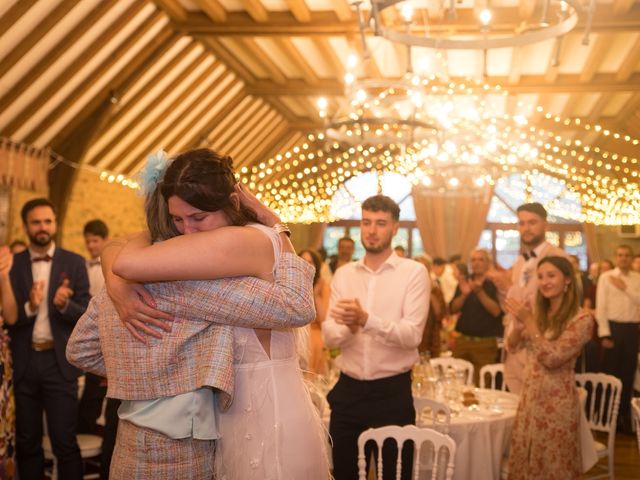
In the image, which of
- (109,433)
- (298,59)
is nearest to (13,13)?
(109,433)

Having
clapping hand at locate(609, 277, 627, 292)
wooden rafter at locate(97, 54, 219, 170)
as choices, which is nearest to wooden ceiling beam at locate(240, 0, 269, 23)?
wooden rafter at locate(97, 54, 219, 170)

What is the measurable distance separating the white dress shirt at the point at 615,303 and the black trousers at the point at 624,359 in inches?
3.1

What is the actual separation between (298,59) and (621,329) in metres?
5.32

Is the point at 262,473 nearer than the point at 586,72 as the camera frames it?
Yes

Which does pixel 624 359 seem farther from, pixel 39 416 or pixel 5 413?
pixel 5 413

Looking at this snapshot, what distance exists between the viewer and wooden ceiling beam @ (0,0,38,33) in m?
6.30

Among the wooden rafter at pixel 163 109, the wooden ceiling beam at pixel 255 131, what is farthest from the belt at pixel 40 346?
the wooden ceiling beam at pixel 255 131

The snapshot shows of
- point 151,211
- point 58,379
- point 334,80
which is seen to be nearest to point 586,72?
point 334,80

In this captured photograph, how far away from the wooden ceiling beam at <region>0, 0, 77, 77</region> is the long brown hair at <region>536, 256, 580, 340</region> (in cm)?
493

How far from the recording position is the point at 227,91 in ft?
36.4

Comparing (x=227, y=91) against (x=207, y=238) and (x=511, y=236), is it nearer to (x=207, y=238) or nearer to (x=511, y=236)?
(x=511, y=236)

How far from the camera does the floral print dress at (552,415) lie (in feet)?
12.2

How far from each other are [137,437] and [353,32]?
277 inches

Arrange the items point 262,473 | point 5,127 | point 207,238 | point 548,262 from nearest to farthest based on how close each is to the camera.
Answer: point 207,238 → point 262,473 → point 548,262 → point 5,127
